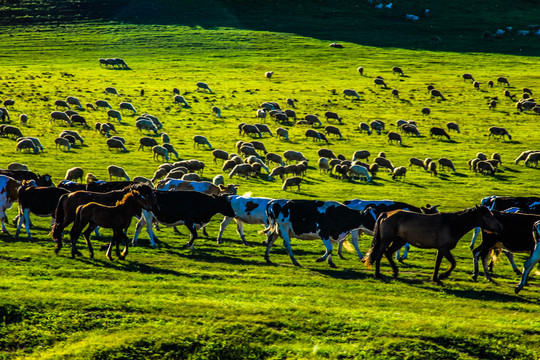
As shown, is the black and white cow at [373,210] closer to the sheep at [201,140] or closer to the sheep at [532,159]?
the sheep at [532,159]

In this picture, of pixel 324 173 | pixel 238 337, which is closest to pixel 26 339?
pixel 238 337

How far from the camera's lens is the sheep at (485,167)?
40062mm

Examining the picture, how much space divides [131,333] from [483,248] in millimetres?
11220

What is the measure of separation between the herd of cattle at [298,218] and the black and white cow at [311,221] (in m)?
0.03

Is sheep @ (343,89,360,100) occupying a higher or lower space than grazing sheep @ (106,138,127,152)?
higher

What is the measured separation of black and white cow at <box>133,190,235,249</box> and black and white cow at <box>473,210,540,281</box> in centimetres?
940

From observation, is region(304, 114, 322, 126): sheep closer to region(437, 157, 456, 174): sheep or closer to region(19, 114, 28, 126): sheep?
region(437, 157, 456, 174): sheep

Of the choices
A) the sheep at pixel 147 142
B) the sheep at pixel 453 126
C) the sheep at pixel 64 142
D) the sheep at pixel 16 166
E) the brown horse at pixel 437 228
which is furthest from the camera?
the sheep at pixel 453 126

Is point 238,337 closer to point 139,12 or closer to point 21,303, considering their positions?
point 21,303

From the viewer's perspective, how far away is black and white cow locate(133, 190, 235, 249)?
21906 millimetres

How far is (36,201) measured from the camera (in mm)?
21375

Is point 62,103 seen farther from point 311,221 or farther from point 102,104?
point 311,221

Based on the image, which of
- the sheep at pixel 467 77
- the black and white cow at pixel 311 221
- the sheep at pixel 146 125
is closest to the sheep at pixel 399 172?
the black and white cow at pixel 311 221

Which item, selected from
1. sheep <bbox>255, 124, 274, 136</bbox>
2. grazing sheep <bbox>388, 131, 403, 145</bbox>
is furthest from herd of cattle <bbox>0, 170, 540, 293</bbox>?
sheep <bbox>255, 124, 274, 136</bbox>
